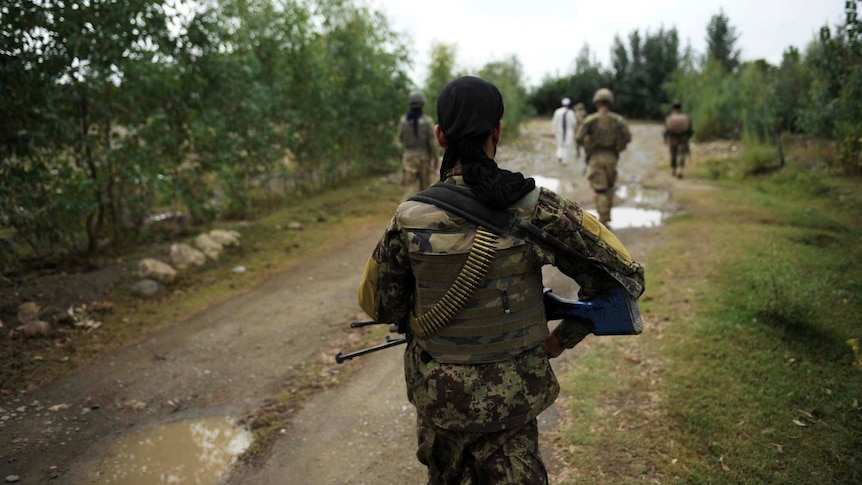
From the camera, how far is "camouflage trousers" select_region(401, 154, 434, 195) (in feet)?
31.0

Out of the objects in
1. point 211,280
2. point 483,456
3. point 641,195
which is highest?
point 483,456

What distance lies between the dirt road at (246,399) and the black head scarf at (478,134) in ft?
7.05

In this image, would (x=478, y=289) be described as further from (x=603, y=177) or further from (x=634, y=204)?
(x=634, y=204)

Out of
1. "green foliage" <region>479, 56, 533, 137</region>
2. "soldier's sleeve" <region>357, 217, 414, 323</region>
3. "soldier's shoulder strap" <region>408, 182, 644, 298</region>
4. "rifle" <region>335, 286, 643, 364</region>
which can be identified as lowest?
"rifle" <region>335, 286, 643, 364</region>

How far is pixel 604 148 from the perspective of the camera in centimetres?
825

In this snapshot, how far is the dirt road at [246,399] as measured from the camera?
358 centimetres

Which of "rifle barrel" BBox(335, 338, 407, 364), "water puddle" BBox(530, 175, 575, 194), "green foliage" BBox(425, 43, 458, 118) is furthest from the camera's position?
"green foliage" BBox(425, 43, 458, 118)

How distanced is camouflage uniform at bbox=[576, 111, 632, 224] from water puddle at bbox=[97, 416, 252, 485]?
596 centimetres

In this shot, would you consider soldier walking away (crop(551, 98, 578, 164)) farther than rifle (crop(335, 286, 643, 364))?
Yes

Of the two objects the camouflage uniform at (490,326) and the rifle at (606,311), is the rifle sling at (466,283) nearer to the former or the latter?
the camouflage uniform at (490,326)

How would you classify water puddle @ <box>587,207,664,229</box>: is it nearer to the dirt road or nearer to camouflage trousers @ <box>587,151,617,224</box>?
camouflage trousers @ <box>587,151,617,224</box>

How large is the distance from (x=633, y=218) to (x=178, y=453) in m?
7.59

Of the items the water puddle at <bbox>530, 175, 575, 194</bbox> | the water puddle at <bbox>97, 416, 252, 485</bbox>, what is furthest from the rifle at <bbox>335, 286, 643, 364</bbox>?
the water puddle at <bbox>530, 175, 575, 194</bbox>

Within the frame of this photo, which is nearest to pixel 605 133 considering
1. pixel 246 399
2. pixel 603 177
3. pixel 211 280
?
pixel 603 177
